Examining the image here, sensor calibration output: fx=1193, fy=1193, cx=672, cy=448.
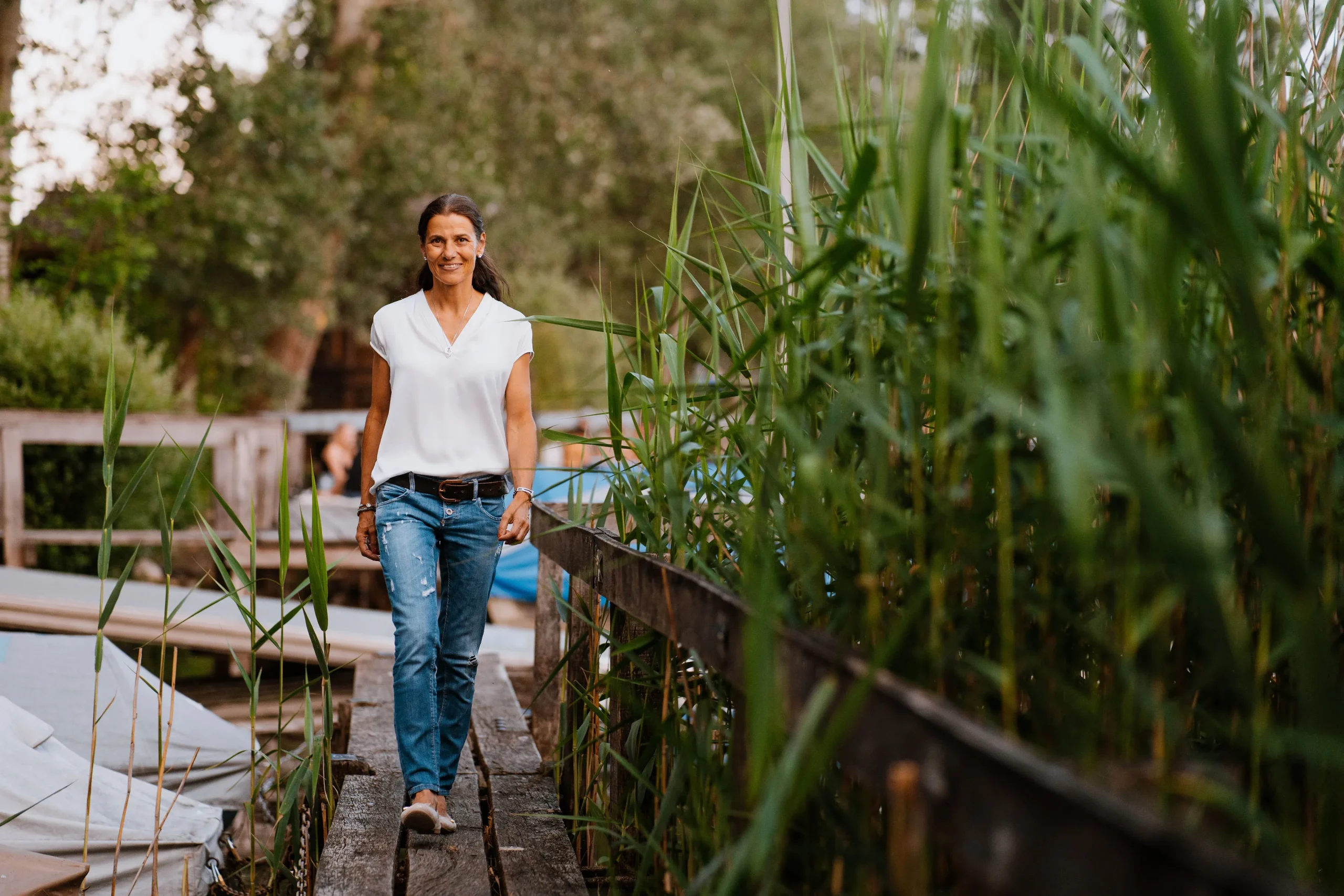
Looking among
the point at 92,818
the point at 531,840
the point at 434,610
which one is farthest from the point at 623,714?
the point at 92,818

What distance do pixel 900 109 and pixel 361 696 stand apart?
305 cm

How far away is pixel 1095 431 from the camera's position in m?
1.01

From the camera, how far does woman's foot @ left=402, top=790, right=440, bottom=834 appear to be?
8.26 ft

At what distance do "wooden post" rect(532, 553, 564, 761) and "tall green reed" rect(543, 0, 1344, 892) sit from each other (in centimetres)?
166

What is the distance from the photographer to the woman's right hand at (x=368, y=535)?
9.77 ft

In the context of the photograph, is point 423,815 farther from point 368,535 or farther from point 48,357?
point 48,357

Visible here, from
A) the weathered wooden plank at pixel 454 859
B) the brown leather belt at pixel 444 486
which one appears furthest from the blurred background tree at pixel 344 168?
the weathered wooden plank at pixel 454 859

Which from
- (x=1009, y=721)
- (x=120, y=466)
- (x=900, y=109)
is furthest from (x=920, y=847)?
(x=120, y=466)

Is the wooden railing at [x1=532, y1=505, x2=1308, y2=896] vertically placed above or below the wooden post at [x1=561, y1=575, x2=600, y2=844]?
above

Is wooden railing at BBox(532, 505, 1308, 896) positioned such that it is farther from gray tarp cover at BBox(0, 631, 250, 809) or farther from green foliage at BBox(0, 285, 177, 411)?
green foliage at BBox(0, 285, 177, 411)

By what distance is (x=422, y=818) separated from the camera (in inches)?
99.7

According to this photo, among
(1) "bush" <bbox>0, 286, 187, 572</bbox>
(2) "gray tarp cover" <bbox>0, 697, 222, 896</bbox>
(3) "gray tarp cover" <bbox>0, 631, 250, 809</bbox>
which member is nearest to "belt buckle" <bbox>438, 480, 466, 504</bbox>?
(2) "gray tarp cover" <bbox>0, 697, 222, 896</bbox>

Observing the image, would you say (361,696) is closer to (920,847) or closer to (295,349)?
(920,847)

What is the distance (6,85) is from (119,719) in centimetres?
751
